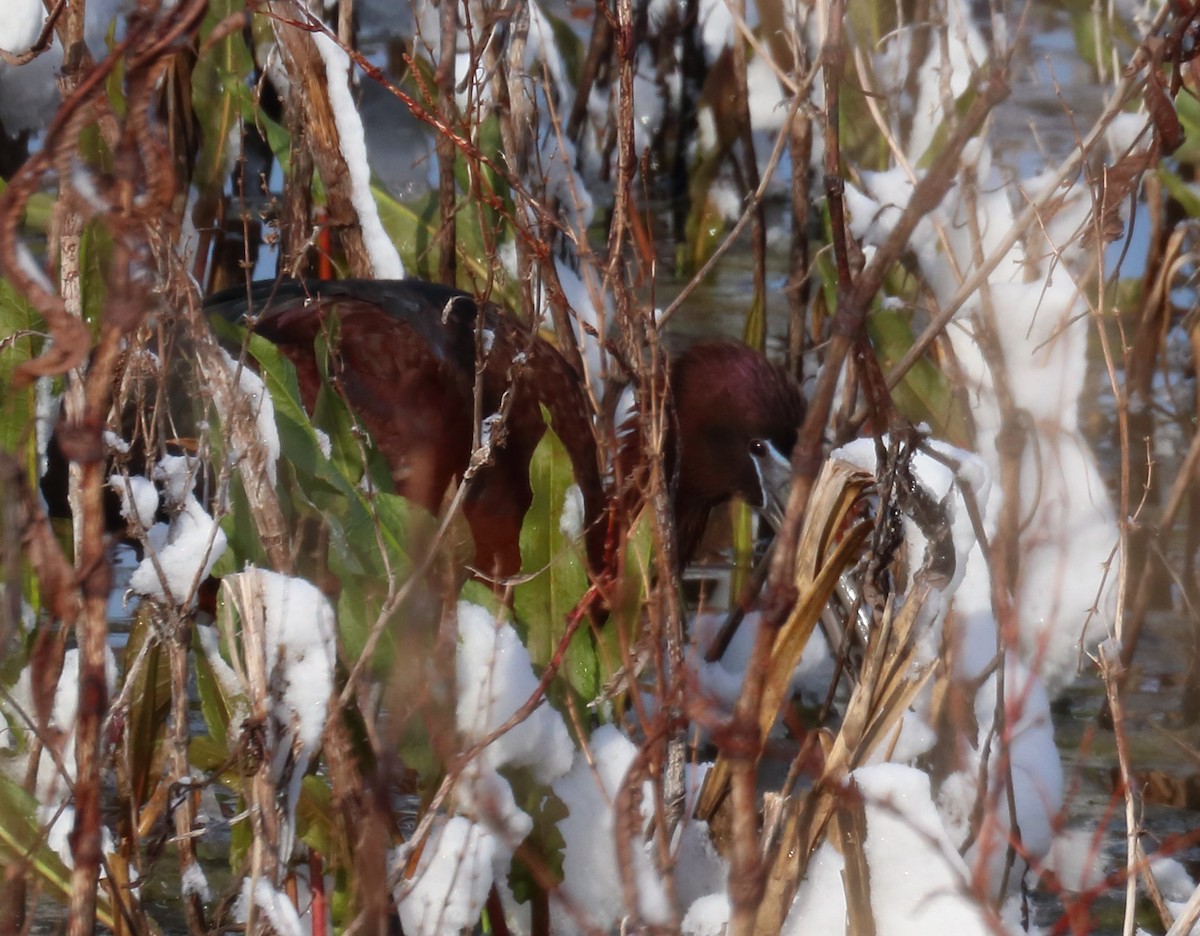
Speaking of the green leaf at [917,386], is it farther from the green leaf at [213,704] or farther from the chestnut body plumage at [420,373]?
the green leaf at [213,704]

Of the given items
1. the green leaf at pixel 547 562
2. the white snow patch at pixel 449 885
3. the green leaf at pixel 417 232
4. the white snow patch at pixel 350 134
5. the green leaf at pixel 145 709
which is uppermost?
the white snow patch at pixel 350 134

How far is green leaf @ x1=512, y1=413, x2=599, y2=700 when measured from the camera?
2.71 m

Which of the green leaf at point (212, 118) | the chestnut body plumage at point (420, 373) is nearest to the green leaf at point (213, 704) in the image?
the chestnut body plumage at point (420, 373)

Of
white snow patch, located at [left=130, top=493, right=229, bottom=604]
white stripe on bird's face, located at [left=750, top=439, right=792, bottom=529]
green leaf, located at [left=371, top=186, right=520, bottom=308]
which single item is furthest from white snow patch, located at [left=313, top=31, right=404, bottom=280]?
white snow patch, located at [left=130, top=493, right=229, bottom=604]

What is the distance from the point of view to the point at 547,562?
8.87 feet

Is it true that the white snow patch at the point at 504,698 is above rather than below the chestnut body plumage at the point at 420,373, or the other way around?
below

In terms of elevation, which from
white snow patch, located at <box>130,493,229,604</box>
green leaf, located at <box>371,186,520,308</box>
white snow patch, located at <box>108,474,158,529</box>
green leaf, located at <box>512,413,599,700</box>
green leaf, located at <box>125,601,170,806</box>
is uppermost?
green leaf, located at <box>371,186,520,308</box>

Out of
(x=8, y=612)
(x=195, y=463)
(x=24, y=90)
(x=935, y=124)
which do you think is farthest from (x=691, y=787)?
(x=24, y=90)

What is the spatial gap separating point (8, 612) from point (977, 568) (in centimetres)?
171

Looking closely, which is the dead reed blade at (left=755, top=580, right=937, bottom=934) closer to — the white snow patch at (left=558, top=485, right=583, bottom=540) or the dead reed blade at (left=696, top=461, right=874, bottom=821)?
the dead reed blade at (left=696, top=461, right=874, bottom=821)

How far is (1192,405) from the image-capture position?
4520 mm

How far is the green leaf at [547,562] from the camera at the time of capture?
2.71 m

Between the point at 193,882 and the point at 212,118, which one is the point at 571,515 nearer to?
the point at 193,882

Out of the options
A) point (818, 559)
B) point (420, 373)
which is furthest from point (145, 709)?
point (420, 373)
